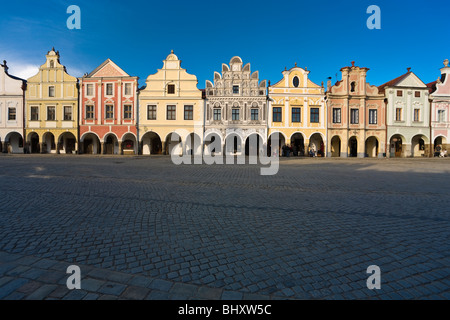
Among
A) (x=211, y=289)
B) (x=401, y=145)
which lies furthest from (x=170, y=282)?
(x=401, y=145)

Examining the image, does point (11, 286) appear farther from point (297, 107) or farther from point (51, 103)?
point (51, 103)

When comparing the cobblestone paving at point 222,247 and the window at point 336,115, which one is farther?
the window at point 336,115

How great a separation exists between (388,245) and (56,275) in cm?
453

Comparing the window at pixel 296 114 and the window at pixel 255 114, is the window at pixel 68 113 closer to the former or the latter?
the window at pixel 255 114

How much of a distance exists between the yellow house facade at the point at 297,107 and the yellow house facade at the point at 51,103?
25132 mm

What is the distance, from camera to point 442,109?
1273 inches

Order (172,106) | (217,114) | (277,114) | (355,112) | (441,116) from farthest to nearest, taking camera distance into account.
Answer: (441,116) → (355,112) → (172,106) → (217,114) → (277,114)

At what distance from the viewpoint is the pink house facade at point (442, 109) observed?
32.1 metres

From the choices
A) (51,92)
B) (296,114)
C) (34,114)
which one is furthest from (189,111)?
(34,114)

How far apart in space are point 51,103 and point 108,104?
24.4ft

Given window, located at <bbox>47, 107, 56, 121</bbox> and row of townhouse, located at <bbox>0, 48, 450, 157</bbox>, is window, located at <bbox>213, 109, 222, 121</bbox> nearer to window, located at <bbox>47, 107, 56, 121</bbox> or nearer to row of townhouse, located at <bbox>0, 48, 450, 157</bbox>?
row of townhouse, located at <bbox>0, 48, 450, 157</bbox>

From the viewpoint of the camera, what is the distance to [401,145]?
1291 inches

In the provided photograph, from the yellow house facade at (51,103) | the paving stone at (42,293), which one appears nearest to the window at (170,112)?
the yellow house facade at (51,103)

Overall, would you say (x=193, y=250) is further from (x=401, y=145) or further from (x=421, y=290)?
(x=401, y=145)
